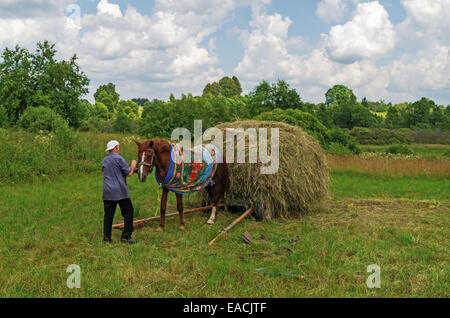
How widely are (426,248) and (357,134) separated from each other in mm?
44933

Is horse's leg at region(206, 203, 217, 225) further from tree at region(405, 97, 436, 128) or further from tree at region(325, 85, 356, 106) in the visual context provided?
tree at region(325, 85, 356, 106)

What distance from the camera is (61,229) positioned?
7062 millimetres

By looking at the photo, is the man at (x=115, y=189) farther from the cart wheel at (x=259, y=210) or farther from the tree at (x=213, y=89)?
the tree at (x=213, y=89)

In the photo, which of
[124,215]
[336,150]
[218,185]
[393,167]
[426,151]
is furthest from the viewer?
[426,151]

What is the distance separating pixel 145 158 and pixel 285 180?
10.5 ft

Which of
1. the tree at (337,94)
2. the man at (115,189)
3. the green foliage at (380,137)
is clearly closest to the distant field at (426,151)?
the green foliage at (380,137)

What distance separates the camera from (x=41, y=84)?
2709cm

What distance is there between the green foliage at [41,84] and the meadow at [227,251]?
1830 centimetres

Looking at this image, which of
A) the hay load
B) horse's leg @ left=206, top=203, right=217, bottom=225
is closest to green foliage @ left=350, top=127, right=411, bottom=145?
the hay load

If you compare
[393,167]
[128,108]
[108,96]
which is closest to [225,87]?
[128,108]

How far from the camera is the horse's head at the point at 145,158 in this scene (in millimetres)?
6195

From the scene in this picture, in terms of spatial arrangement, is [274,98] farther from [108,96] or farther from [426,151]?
[108,96]
